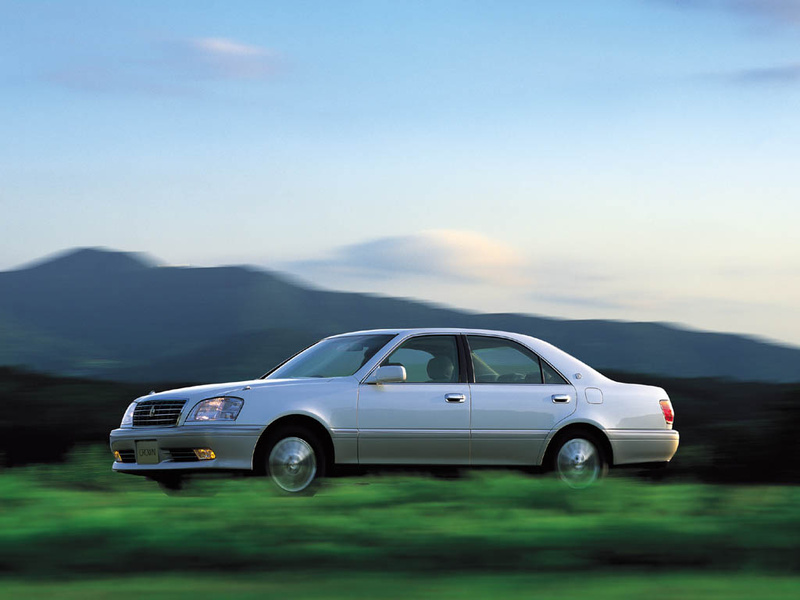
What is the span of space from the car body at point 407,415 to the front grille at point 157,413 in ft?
0.04

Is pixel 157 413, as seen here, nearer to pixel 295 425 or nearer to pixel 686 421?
pixel 295 425

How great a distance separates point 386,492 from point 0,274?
97950 mm

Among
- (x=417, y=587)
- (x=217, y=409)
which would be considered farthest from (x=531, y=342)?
(x=417, y=587)

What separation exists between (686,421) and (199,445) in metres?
9.77

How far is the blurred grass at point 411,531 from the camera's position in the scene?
6.54 m

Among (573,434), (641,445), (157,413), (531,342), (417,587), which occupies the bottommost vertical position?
(417,587)

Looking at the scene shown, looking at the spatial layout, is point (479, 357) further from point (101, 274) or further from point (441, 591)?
point (101, 274)

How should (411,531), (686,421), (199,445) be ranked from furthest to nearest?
(686,421)
(199,445)
(411,531)

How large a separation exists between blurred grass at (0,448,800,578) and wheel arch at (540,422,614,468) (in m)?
2.83

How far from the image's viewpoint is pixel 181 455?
1037 cm

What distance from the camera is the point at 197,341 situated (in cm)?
6144

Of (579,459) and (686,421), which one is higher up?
(686,421)

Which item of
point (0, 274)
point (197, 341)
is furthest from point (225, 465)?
point (0, 274)

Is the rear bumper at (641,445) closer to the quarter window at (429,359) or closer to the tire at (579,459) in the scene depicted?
the tire at (579,459)
